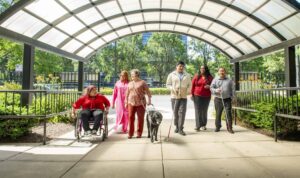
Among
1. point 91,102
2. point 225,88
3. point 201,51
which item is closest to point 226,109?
point 225,88

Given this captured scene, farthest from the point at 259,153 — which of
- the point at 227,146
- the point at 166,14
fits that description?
the point at 166,14

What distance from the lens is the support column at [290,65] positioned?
10.8 metres

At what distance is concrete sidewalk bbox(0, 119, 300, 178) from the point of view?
165 inches

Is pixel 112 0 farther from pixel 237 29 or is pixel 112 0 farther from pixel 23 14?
pixel 237 29

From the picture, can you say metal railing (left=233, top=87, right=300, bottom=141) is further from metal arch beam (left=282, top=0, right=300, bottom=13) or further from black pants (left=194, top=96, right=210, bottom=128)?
metal arch beam (left=282, top=0, right=300, bottom=13)

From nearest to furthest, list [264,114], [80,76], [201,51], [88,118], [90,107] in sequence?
[88,118] < [90,107] < [264,114] < [80,76] < [201,51]

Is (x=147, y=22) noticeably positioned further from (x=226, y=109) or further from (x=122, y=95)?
(x=226, y=109)

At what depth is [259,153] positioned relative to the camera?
5.52 m

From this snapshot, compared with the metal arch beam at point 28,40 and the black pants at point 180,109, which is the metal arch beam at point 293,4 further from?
the metal arch beam at point 28,40

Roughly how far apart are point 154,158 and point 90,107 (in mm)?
2773

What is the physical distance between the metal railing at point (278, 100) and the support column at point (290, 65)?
251 cm

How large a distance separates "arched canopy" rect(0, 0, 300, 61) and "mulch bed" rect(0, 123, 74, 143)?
9.98 feet

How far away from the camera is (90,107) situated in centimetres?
729

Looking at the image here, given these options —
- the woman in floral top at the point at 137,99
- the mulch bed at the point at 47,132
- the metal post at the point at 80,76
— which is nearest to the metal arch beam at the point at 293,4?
the woman in floral top at the point at 137,99
